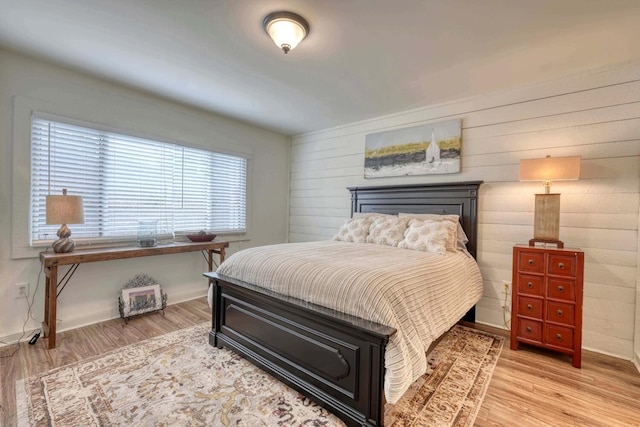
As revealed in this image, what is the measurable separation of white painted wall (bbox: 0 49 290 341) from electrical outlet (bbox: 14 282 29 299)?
4cm

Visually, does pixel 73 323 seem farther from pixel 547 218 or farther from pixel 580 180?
pixel 580 180

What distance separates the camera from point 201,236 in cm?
365

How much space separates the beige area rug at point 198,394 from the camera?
1610mm

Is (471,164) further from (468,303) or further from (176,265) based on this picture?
(176,265)

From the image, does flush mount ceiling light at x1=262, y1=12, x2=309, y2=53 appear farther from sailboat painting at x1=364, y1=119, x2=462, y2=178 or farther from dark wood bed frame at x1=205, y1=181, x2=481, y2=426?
sailboat painting at x1=364, y1=119, x2=462, y2=178

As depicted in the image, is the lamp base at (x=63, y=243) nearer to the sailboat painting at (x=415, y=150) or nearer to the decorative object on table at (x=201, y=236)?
the decorative object on table at (x=201, y=236)

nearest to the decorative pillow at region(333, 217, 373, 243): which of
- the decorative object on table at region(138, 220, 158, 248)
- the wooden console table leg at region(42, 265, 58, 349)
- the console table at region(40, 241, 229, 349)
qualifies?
the console table at region(40, 241, 229, 349)

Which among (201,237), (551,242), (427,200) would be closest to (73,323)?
(201,237)

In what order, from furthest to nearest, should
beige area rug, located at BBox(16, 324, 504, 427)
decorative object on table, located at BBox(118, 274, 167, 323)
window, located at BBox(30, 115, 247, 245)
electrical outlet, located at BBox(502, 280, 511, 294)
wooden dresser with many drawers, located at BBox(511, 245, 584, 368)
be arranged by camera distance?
decorative object on table, located at BBox(118, 274, 167, 323)
electrical outlet, located at BBox(502, 280, 511, 294)
window, located at BBox(30, 115, 247, 245)
wooden dresser with many drawers, located at BBox(511, 245, 584, 368)
beige area rug, located at BBox(16, 324, 504, 427)

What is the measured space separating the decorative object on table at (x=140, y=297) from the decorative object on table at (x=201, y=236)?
0.64 m

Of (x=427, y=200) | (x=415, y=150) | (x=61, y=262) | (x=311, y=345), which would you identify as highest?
(x=415, y=150)

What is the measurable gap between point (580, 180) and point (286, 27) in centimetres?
284

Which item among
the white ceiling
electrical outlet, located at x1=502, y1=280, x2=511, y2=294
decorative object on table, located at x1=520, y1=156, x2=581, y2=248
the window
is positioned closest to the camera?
the white ceiling

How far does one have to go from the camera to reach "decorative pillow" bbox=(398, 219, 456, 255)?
271cm
